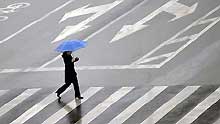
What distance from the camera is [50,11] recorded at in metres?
25.4

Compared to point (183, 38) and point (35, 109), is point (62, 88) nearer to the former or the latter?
point (35, 109)

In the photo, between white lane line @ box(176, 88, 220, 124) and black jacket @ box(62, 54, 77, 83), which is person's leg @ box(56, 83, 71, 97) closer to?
black jacket @ box(62, 54, 77, 83)

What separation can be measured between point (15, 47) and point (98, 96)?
6316 mm

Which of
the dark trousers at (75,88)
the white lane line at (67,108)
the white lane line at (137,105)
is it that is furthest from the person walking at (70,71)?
the white lane line at (137,105)

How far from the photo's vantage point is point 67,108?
16.1m

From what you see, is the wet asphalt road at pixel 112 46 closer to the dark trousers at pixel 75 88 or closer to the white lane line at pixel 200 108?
the white lane line at pixel 200 108

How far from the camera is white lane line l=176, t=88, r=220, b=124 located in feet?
47.2

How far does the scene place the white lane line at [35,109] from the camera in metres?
15.9

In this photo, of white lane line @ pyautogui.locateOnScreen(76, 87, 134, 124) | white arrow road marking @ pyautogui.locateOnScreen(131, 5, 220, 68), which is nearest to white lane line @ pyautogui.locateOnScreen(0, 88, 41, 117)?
white lane line @ pyautogui.locateOnScreen(76, 87, 134, 124)

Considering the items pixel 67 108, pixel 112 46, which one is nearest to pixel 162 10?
pixel 112 46

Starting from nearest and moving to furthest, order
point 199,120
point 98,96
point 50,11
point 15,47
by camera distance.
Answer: point 199,120 → point 98,96 → point 15,47 → point 50,11

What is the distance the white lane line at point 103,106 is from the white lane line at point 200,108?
234 centimetres

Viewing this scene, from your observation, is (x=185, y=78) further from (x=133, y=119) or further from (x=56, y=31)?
(x=56, y=31)

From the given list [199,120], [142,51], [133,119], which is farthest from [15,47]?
[199,120]
